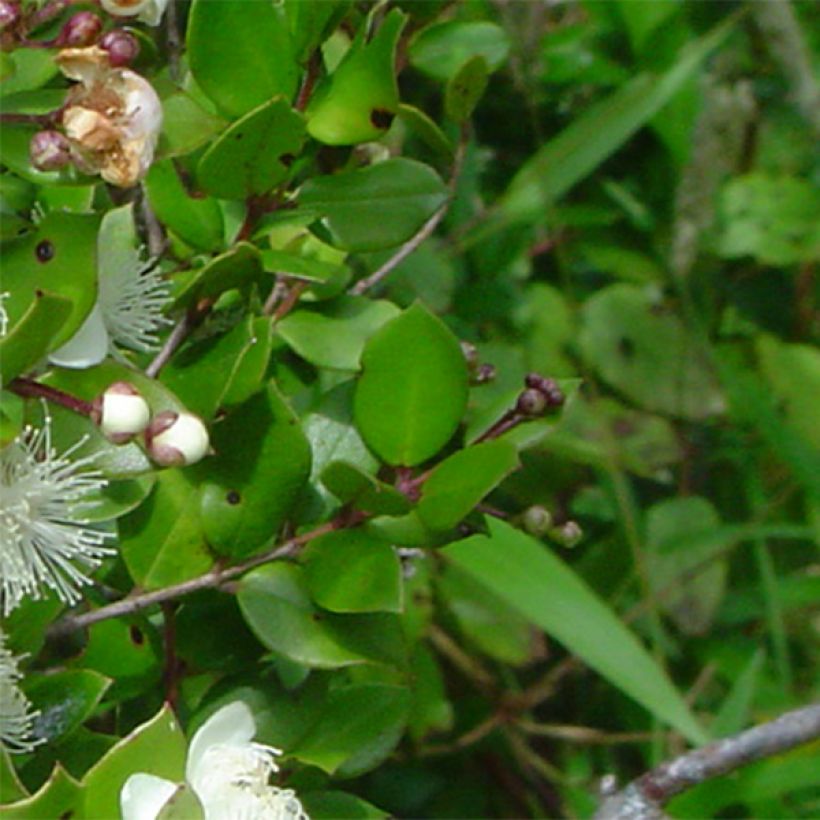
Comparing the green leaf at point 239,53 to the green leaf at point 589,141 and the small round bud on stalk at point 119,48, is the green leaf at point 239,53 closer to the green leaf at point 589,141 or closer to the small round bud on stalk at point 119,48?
the small round bud on stalk at point 119,48

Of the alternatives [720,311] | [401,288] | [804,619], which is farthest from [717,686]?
[401,288]

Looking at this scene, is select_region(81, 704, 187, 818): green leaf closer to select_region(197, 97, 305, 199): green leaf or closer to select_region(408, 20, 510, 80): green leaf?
select_region(197, 97, 305, 199): green leaf

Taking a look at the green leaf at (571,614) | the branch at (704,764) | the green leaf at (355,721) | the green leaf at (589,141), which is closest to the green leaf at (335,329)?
the green leaf at (355,721)

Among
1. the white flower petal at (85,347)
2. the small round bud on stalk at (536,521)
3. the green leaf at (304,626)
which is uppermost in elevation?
the white flower petal at (85,347)

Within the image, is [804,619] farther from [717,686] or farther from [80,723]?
[80,723]

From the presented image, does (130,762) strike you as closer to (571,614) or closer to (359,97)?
(359,97)

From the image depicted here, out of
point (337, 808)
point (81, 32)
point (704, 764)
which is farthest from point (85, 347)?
point (704, 764)
